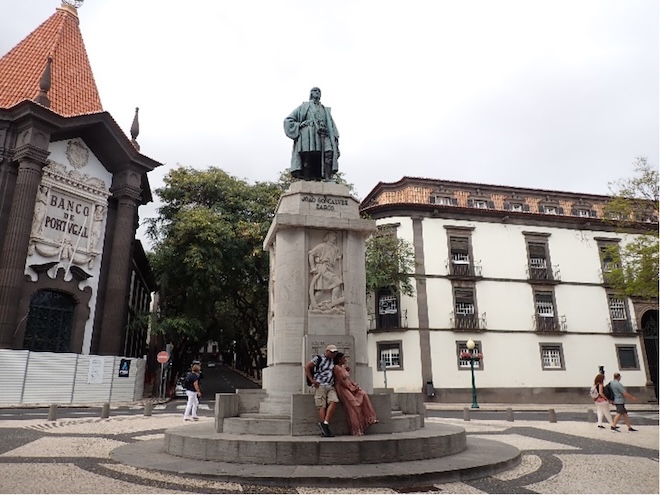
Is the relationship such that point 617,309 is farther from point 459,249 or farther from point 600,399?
point 600,399

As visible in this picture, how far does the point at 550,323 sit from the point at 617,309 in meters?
5.70

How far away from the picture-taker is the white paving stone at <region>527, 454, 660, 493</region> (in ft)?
18.8

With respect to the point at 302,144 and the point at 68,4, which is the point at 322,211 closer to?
the point at 302,144

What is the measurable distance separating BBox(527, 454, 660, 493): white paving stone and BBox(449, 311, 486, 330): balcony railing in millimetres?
22714

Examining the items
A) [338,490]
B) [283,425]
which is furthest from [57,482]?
[338,490]

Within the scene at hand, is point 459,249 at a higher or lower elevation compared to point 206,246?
higher

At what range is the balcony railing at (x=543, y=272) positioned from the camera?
3272cm

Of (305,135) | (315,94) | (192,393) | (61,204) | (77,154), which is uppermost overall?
(77,154)

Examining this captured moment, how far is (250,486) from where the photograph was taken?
18.4 feet

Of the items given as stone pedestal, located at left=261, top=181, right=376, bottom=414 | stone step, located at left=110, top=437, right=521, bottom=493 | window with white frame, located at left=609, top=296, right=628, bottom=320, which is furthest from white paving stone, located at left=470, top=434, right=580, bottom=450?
window with white frame, located at left=609, top=296, right=628, bottom=320

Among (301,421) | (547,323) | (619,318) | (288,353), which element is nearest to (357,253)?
(288,353)

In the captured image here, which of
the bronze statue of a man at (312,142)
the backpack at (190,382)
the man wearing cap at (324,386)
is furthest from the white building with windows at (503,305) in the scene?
the man wearing cap at (324,386)

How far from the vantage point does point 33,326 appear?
22969 mm

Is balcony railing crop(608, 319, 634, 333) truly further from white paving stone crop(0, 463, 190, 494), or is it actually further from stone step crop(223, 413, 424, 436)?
white paving stone crop(0, 463, 190, 494)
